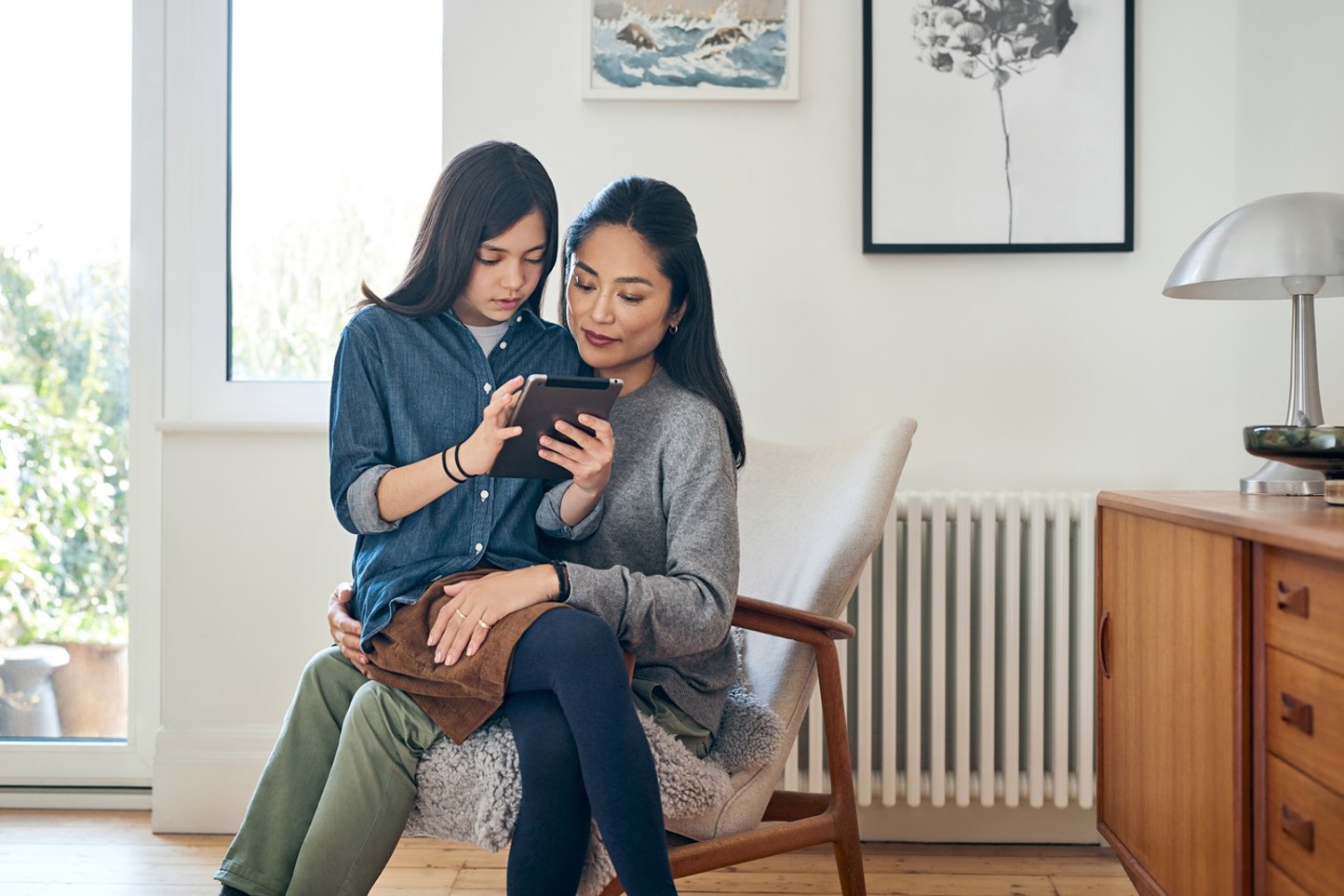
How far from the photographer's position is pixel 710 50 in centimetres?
217

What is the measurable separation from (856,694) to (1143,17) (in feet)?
4.78

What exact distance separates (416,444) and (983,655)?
1.22 metres

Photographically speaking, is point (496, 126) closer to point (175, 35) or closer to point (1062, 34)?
point (175, 35)

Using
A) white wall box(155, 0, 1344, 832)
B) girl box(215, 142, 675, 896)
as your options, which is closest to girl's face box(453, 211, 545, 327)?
girl box(215, 142, 675, 896)

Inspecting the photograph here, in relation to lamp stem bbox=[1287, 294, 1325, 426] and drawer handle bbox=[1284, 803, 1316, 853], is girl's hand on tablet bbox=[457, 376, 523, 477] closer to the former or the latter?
drawer handle bbox=[1284, 803, 1316, 853]

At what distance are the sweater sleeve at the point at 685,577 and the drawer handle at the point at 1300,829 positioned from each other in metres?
0.64

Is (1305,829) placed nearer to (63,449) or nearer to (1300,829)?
(1300,829)

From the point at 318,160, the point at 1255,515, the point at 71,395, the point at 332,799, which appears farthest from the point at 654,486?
the point at 71,395

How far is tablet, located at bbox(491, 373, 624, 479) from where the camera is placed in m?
1.28

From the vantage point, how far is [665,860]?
3.91 ft

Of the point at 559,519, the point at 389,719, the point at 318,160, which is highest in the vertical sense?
the point at 318,160

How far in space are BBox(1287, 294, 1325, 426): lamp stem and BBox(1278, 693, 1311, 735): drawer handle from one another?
60 centimetres

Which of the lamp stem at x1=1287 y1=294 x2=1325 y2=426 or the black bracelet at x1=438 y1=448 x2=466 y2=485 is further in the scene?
the lamp stem at x1=1287 y1=294 x2=1325 y2=426

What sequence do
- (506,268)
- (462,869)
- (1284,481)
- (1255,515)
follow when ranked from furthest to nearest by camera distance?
(462,869)
(1284,481)
(506,268)
(1255,515)
